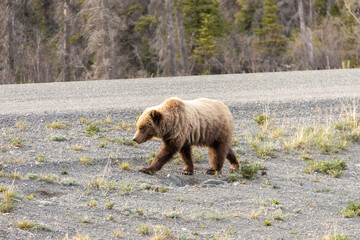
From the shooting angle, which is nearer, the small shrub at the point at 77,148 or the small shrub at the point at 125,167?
the small shrub at the point at 125,167

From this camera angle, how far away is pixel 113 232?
4.93 m

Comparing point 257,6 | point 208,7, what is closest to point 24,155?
point 208,7

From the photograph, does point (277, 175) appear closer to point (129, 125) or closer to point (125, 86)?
point (129, 125)

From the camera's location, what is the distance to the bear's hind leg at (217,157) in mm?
7613

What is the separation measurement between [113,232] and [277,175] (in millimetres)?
3516

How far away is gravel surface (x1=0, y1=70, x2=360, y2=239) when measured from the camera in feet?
17.2

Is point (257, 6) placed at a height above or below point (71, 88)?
above

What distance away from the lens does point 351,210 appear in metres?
5.97

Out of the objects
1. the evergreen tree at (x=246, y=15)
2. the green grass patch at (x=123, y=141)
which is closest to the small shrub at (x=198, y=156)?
the green grass patch at (x=123, y=141)

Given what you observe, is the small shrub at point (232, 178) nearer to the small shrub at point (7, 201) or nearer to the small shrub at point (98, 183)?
the small shrub at point (98, 183)

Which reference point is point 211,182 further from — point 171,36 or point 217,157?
point 171,36

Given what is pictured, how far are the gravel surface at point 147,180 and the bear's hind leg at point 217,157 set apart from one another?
0.21 metres

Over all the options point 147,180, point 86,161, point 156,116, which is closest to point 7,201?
point 147,180

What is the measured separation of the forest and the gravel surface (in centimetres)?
927
